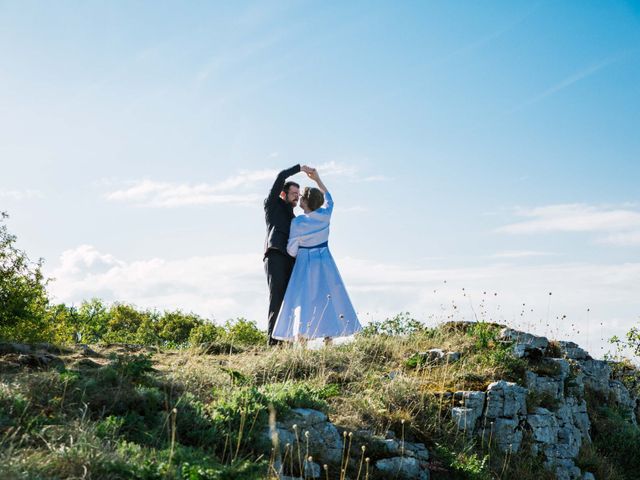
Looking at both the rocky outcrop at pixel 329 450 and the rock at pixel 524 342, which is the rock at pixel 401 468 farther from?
the rock at pixel 524 342

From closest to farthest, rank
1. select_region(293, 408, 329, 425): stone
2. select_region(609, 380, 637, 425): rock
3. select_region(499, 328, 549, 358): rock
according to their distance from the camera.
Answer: select_region(293, 408, 329, 425): stone < select_region(499, 328, 549, 358): rock < select_region(609, 380, 637, 425): rock

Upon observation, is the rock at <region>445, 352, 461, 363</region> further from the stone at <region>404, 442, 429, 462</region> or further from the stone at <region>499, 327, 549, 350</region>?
the stone at <region>404, 442, 429, 462</region>

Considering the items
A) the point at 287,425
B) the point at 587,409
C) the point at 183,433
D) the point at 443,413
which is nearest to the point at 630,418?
the point at 587,409

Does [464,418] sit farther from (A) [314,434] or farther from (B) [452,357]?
(A) [314,434]

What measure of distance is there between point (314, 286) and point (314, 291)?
0.34 feet

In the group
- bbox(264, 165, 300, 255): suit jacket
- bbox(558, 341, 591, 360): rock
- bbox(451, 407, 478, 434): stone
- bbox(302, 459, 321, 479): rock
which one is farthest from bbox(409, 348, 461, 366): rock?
bbox(558, 341, 591, 360): rock

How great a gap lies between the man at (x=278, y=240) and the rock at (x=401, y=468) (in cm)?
514


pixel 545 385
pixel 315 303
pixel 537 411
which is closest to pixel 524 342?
pixel 545 385

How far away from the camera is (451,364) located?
11078mm

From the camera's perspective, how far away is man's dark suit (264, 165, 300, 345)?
1248 centimetres

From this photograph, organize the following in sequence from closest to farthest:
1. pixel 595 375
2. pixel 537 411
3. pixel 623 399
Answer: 1. pixel 537 411
2. pixel 595 375
3. pixel 623 399

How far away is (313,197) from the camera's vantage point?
41.6 feet

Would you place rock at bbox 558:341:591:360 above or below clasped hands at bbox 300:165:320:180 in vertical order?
below

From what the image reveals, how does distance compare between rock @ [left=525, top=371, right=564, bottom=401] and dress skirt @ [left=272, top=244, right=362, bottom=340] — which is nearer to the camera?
rock @ [left=525, top=371, right=564, bottom=401]
